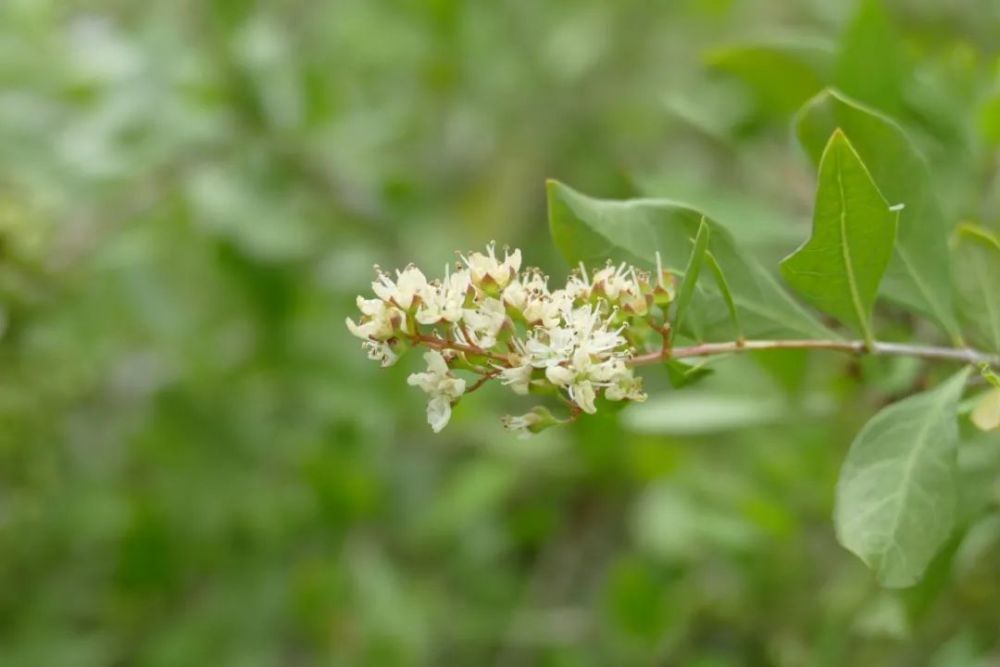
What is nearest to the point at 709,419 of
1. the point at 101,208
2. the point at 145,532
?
the point at 145,532

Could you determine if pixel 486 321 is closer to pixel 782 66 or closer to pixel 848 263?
pixel 848 263

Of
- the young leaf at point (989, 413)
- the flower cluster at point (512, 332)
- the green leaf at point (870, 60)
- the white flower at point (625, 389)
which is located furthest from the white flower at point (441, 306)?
the green leaf at point (870, 60)

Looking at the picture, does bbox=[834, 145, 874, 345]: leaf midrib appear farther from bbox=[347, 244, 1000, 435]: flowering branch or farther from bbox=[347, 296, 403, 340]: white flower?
bbox=[347, 296, 403, 340]: white flower

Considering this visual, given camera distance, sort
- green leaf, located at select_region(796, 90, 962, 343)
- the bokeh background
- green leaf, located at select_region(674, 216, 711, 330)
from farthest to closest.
Answer: the bokeh background < green leaf, located at select_region(796, 90, 962, 343) < green leaf, located at select_region(674, 216, 711, 330)

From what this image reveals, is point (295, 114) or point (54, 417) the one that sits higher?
point (295, 114)

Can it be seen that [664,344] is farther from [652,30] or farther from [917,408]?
[652,30]

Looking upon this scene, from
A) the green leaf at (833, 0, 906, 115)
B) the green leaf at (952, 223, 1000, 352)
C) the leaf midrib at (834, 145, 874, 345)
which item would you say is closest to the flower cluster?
the leaf midrib at (834, 145, 874, 345)
